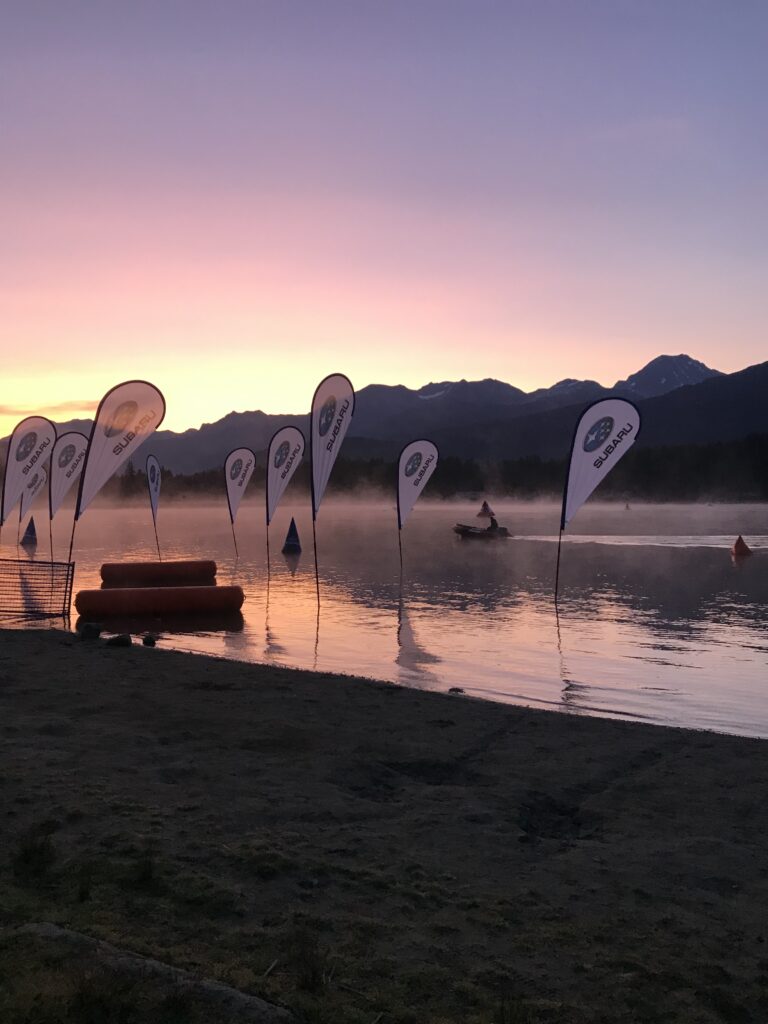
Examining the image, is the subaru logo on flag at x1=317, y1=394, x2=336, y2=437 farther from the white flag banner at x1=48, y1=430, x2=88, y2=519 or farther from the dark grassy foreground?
the dark grassy foreground

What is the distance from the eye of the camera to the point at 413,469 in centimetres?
3139

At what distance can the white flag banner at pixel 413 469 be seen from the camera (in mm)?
31078

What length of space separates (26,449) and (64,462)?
6.41ft

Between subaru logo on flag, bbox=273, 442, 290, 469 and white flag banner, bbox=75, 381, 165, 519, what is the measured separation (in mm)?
8841

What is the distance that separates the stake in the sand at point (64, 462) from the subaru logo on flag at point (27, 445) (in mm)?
1135

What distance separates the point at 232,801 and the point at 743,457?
178 meters

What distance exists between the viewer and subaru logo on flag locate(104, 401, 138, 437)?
70.0 ft

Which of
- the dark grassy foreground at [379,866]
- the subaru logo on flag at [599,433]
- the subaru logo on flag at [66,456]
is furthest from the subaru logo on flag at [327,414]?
the dark grassy foreground at [379,866]

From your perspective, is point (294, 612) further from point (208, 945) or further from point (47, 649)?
point (208, 945)

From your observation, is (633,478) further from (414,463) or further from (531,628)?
(531,628)

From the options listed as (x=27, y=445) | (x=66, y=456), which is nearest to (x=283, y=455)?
(x=66, y=456)

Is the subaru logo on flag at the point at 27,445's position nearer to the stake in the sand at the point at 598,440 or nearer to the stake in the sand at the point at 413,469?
the stake in the sand at the point at 413,469

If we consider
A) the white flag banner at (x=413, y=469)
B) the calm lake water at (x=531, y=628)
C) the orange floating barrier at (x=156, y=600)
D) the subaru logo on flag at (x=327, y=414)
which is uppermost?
the subaru logo on flag at (x=327, y=414)

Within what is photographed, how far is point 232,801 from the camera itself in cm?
701
